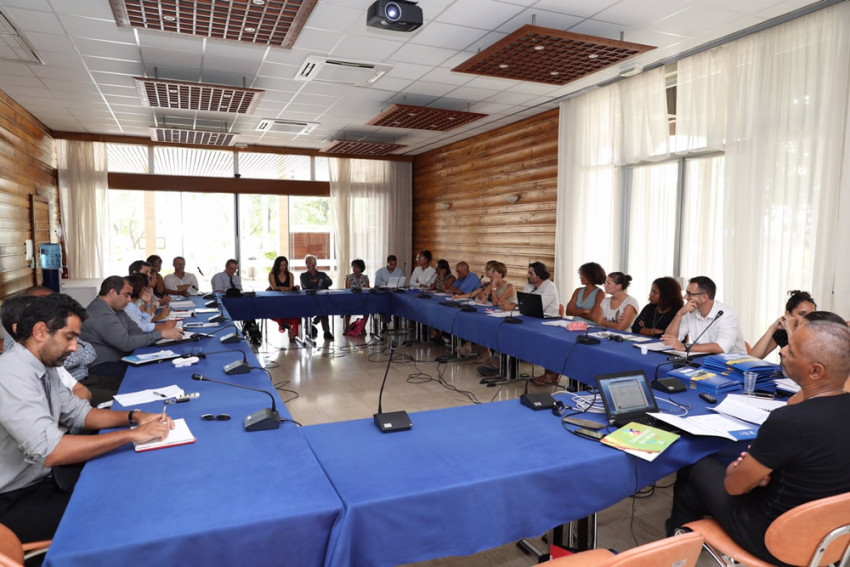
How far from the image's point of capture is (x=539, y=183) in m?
6.93

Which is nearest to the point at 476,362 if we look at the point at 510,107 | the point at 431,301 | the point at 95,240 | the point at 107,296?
the point at 431,301

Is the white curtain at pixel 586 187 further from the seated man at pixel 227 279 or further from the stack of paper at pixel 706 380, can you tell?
the seated man at pixel 227 279

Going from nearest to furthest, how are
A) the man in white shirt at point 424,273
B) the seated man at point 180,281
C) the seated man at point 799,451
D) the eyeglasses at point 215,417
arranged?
the seated man at point 799,451
the eyeglasses at point 215,417
the seated man at point 180,281
the man in white shirt at point 424,273

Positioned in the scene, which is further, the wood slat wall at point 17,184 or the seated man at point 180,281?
the seated man at point 180,281

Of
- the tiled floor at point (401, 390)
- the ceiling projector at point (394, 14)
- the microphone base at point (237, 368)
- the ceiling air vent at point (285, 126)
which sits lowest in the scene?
the tiled floor at point (401, 390)

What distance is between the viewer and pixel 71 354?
2.96 meters

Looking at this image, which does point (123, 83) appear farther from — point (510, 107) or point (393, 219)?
point (393, 219)

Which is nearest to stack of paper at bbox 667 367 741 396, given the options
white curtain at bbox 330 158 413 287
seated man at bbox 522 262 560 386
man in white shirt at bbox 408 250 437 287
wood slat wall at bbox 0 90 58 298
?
seated man at bbox 522 262 560 386

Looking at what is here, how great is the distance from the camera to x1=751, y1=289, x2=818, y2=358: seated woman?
9.89 feet

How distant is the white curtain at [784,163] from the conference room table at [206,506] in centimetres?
397

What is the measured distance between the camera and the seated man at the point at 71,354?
Result: 2.08 metres

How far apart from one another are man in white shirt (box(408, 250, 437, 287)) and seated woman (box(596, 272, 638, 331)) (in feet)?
11.5

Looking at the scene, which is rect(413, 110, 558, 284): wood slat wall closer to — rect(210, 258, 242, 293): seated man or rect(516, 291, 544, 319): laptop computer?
rect(516, 291, 544, 319): laptop computer

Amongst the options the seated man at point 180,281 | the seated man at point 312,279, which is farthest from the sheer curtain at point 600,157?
the seated man at point 180,281
